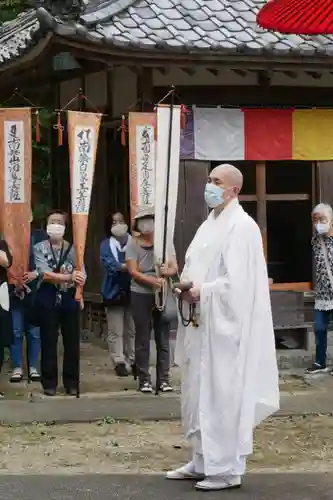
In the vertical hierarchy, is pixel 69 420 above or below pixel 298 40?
below

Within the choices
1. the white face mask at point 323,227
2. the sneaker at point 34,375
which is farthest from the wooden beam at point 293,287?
the sneaker at point 34,375

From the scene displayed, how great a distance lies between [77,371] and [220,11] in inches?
192

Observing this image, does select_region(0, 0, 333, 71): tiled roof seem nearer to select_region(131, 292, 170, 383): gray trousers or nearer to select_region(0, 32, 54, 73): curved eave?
select_region(0, 32, 54, 73): curved eave

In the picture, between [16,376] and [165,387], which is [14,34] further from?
[165,387]

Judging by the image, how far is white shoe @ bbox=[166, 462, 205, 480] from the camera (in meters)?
6.77

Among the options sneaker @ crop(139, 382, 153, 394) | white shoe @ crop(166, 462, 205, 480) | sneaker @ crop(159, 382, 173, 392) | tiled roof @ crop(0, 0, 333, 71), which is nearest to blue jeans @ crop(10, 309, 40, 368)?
sneaker @ crop(139, 382, 153, 394)

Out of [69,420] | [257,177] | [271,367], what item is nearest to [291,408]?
[69,420]

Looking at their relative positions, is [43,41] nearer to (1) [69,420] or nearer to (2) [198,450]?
(1) [69,420]

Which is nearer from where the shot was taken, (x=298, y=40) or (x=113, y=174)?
(x=298, y=40)

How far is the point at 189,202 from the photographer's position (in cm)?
1208

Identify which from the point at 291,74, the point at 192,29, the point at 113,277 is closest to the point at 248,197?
the point at 291,74

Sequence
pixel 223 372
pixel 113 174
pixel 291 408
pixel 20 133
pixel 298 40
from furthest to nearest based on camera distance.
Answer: pixel 113 174 → pixel 298 40 → pixel 20 133 → pixel 291 408 → pixel 223 372

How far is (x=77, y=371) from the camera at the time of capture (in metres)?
10.1

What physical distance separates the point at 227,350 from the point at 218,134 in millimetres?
5872
